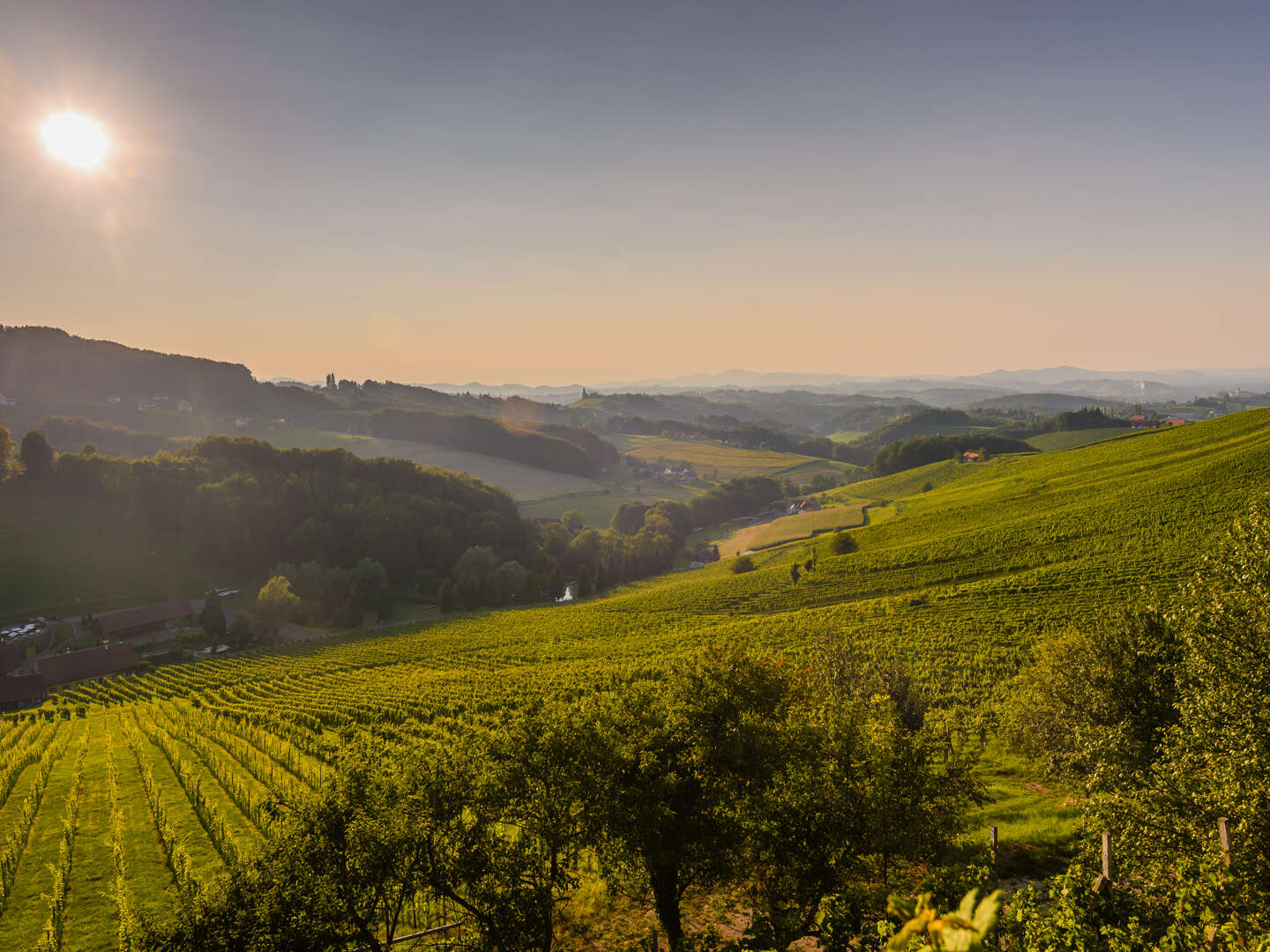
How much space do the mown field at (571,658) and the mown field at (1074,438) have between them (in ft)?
310

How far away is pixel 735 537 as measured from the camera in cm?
13212

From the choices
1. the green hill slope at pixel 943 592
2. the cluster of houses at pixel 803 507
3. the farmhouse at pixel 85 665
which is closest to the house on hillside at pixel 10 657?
the farmhouse at pixel 85 665

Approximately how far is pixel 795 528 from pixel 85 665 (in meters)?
108

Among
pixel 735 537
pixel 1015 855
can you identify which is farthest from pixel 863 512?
pixel 1015 855

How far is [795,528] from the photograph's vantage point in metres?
118

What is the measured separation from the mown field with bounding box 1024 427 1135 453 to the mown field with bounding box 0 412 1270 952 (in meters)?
94.5

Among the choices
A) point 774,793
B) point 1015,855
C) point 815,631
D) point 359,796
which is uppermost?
point 359,796

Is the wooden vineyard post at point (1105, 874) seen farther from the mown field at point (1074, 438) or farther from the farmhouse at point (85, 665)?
the mown field at point (1074, 438)

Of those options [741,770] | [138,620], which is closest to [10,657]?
[138,620]

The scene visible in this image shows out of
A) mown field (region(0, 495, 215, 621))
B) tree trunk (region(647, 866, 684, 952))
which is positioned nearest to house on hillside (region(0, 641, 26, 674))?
mown field (region(0, 495, 215, 621))

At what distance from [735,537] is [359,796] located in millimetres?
122353

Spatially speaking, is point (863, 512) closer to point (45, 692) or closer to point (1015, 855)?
point (1015, 855)

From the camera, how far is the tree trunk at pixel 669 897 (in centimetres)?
1513

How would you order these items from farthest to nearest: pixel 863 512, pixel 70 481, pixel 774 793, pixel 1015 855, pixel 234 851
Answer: pixel 863 512 → pixel 70 481 → pixel 234 851 → pixel 1015 855 → pixel 774 793
